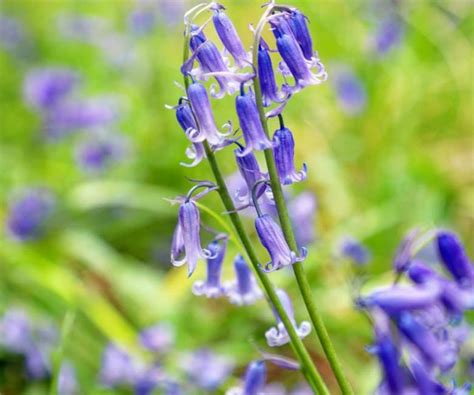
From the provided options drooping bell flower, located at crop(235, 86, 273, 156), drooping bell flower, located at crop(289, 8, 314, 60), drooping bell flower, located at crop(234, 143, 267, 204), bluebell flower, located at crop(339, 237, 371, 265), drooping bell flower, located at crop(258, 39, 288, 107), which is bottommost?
bluebell flower, located at crop(339, 237, 371, 265)

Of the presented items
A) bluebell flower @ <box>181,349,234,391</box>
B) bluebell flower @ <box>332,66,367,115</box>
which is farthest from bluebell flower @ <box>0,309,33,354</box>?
bluebell flower @ <box>332,66,367,115</box>

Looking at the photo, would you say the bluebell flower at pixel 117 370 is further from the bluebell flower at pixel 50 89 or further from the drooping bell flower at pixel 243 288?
the bluebell flower at pixel 50 89

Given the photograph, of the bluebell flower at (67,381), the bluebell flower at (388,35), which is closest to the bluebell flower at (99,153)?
the bluebell flower at (388,35)

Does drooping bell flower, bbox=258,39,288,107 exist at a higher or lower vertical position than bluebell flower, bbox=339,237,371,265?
higher

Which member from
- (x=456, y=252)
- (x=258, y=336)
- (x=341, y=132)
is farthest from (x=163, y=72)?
(x=456, y=252)

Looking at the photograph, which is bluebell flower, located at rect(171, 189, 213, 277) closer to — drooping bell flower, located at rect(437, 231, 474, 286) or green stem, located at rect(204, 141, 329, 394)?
green stem, located at rect(204, 141, 329, 394)

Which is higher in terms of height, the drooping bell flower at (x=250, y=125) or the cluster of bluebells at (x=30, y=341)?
the drooping bell flower at (x=250, y=125)

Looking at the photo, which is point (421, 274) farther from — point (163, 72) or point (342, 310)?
point (163, 72)
